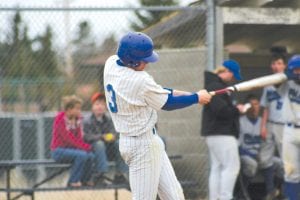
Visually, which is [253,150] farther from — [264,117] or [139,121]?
[139,121]

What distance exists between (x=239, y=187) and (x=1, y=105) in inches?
121

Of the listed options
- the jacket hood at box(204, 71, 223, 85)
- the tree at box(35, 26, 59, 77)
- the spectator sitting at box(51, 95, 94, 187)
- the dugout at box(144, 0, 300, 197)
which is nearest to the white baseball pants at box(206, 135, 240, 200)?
the dugout at box(144, 0, 300, 197)

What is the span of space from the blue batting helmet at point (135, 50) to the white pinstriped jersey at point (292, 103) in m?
3.14

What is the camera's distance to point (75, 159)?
9703 millimetres

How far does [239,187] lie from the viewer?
10.5 metres

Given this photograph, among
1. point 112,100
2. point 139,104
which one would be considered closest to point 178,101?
point 139,104

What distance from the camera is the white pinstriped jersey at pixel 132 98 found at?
254 inches

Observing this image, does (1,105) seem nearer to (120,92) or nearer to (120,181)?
(120,181)

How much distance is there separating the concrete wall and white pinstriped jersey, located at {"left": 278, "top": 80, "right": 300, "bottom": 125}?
4.19ft

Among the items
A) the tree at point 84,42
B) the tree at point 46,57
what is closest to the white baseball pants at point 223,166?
the tree at point 84,42

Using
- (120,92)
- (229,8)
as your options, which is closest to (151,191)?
(120,92)

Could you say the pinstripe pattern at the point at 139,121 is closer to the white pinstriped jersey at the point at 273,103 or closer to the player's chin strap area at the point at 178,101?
the player's chin strap area at the point at 178,101

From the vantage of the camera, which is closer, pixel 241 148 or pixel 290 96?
pixel 290 96

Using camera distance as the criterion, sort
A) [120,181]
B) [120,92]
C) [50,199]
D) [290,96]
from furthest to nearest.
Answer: [50,199], [120,181], [290,96], [120,92]
